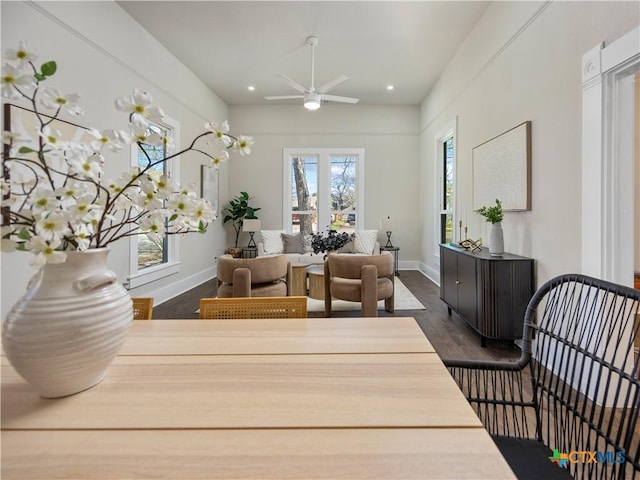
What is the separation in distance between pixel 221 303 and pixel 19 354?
79 centimetres

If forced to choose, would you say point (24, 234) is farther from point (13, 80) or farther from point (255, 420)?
point (255, 420)

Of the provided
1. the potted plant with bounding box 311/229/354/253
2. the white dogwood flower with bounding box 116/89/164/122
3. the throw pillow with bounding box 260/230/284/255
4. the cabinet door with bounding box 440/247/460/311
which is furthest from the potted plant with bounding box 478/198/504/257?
the throw pillow with bounding box 260/230/284/255

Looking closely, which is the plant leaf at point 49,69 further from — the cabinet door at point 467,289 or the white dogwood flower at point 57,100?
the cabinet door at point 467,289

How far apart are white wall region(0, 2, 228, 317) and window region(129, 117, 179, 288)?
0.11 meters

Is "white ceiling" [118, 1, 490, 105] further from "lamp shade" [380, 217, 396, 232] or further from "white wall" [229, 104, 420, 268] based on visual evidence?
"lamp shade" [380, 217, 396, 232]

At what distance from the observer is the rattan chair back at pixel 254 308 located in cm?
137

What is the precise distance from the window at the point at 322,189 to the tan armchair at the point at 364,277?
3.20 meters

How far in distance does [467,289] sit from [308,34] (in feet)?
11.2

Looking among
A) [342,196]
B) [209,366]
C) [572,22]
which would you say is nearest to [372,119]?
[342,196]

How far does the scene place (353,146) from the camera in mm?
6305

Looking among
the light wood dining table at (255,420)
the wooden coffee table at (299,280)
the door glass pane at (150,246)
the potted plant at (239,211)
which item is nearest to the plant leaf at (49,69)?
the light wood dining table at (255,420)

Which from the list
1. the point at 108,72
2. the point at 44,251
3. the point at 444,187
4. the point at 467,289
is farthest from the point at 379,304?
the point at 108,72

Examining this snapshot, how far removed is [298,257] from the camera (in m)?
4.92

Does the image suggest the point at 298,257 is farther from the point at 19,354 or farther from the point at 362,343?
the point at 19,354
